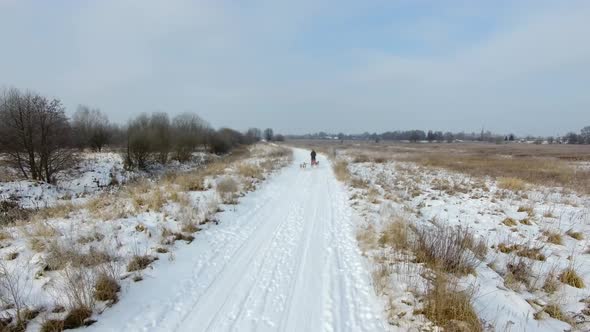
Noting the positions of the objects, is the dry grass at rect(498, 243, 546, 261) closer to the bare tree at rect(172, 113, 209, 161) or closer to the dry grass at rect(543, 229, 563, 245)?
the dry grass at rect(543, 229, 563, 245)

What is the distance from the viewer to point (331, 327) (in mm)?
3387

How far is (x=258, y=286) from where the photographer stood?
430 cm

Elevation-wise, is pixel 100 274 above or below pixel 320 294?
above

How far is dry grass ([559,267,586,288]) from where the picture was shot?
451 cm

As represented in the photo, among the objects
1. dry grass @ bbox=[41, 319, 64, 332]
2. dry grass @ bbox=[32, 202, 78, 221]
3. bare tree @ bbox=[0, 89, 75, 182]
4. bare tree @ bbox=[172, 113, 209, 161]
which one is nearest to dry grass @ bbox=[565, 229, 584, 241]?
dry grass @ bbox=[41, 319, 64, 332]

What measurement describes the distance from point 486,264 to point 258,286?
442 cm

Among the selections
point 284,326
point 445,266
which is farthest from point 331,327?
point 445,266

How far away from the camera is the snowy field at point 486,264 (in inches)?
138

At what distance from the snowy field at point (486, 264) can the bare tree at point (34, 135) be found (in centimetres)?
1731

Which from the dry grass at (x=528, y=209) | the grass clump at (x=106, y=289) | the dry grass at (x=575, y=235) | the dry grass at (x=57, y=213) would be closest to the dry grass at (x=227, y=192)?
the dry grass at (x=57, y=213)

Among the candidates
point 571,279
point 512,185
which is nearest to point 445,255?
point 571,279

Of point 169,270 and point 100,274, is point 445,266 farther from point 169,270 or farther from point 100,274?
point 100,274

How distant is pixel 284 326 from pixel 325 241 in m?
3.10

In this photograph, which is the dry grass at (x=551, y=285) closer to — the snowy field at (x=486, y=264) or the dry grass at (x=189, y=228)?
the snowy field at (x=486, y=264)
